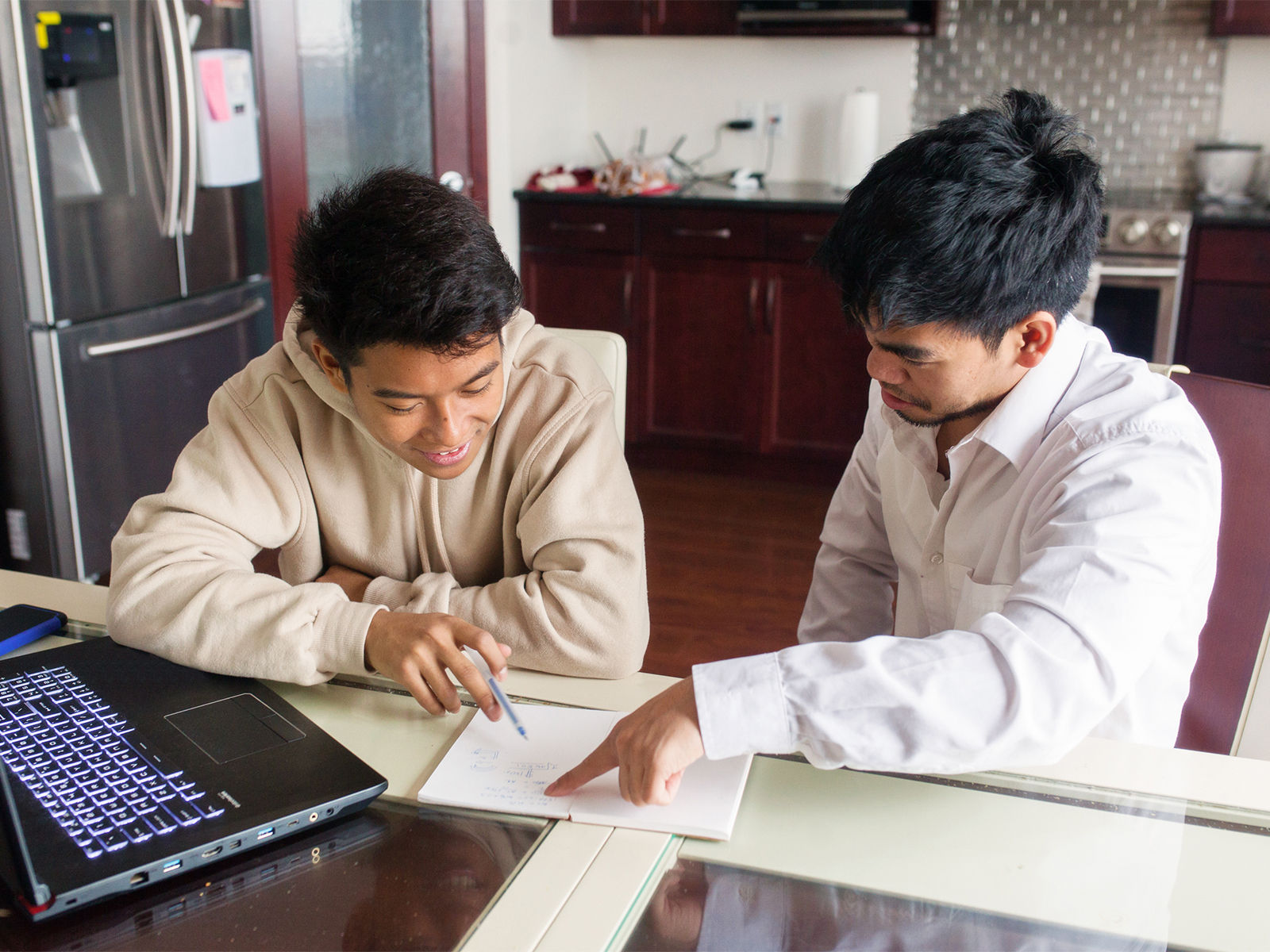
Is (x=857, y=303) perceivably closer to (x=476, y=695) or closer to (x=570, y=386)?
(x=570, y=386)

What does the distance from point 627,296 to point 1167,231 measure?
5.48 feet

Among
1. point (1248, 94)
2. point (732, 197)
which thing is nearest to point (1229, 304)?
point (1248, 94)

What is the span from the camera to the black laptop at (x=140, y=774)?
29.9 inches

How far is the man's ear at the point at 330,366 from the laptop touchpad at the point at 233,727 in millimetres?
368

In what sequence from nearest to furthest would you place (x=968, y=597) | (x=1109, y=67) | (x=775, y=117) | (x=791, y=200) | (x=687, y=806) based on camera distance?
(x=687, y=806) < (x=968, y=597) < (x=791, y=200) < (x=1109, y=67) < (x=775, y=117)

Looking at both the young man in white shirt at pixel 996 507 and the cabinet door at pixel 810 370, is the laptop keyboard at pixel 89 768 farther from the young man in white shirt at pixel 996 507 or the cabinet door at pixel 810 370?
the cabinet door at pixel 810 370

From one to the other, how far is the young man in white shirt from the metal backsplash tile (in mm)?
2958

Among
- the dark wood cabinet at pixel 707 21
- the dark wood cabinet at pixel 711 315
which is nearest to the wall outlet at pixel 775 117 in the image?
the dark wood cabinet at pixel 707 21

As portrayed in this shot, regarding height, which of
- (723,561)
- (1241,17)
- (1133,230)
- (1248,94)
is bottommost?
(723,561)

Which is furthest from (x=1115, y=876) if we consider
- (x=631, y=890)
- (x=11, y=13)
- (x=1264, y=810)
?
(x=11, y=13)

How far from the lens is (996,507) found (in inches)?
45.8

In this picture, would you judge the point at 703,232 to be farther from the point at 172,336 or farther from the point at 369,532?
the point at 369,532

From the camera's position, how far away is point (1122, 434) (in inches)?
40.1

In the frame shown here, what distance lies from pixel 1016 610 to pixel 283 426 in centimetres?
82
